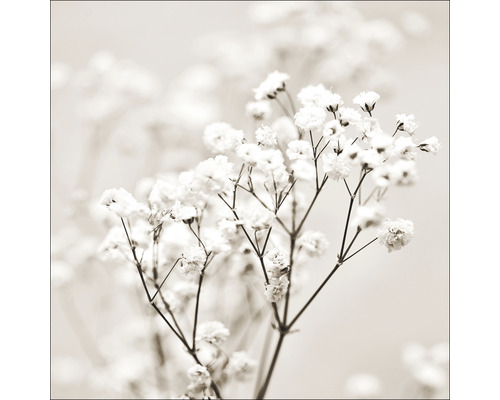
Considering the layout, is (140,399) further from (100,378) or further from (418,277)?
(418,277)

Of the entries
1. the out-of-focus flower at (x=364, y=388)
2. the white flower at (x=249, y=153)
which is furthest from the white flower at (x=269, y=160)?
the out-of-focus flower at (x=364, y=388)

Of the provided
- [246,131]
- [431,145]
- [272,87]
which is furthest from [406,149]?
[246,131]

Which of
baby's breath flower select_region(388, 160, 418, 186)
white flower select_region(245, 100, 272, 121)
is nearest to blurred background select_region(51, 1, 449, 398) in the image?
white flower select_region(245, 100, 272, 121)

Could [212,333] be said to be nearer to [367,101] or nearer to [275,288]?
[275,288]

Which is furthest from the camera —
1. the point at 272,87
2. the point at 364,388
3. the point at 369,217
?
the point at 364,388
